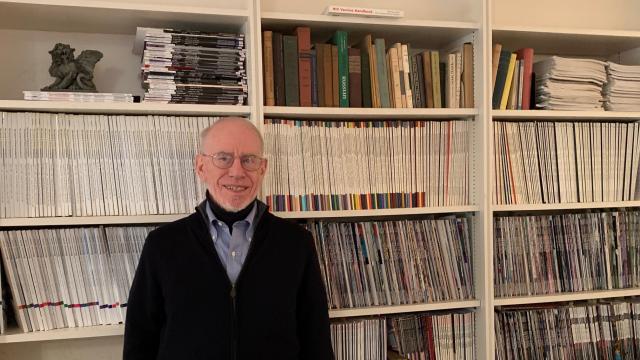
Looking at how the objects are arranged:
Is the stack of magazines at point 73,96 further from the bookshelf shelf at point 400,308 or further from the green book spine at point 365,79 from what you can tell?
the bookshelf shelf at point 400,308

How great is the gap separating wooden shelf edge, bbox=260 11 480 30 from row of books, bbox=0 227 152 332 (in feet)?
2.75

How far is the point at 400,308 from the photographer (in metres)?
1.95

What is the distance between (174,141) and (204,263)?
47 centimetres

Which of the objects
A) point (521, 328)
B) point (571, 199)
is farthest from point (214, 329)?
point (571, 199)

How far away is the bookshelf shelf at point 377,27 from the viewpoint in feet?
6.10

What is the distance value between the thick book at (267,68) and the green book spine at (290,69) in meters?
0.05

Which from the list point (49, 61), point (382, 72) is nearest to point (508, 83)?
point (382, 72)

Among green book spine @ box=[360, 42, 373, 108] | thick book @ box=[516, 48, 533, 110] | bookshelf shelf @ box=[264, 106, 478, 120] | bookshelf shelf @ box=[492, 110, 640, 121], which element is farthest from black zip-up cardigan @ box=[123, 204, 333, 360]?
thick book @ box=[516, 48, 533, 110]

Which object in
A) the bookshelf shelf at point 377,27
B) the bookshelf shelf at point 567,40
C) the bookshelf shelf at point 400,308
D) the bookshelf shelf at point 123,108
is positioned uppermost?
the bookshelf shelf at point 377,27

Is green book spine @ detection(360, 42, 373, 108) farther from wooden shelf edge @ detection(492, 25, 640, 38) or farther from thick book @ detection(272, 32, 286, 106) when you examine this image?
wooden shelf edge @ detection(492, 25, 640, 38)

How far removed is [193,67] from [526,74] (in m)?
1.25

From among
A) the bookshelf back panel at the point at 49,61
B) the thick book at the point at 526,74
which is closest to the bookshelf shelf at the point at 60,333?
the bookshelf back panel at the point at 49,61

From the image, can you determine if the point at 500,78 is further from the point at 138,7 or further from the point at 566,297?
the point at 138,7

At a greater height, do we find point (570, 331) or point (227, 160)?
point (227, 160)
